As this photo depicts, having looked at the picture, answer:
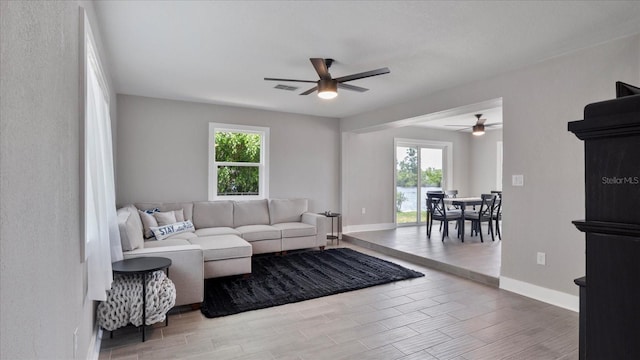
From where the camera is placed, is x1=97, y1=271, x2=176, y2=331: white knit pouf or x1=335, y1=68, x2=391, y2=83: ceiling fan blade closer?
x1=97, y1=271, x2=176, y2=331: white knit pouf

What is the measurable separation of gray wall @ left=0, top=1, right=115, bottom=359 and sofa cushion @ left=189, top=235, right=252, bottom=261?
2.21m

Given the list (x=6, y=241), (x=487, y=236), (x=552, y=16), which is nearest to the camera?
(x=6, y=241)

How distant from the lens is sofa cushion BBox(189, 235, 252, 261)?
397 cm

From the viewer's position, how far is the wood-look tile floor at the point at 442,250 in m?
4.39

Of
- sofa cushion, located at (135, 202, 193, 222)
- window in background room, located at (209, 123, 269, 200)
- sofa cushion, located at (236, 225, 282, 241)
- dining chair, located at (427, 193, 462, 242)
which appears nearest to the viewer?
sofa cushion, located at (135, 202, 193, 222)

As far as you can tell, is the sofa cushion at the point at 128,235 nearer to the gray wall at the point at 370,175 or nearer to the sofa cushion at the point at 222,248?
the sofa cushion at the point at 222,248

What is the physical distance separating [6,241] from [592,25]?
153 inches

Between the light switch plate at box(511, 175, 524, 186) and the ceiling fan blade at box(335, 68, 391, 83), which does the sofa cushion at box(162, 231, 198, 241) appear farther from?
the light switch plate at box(511, 175, 524, 186)

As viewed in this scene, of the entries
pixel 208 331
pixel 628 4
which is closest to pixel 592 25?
pixel 628 4

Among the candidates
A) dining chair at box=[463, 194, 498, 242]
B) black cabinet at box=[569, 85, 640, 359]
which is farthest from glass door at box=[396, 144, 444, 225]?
black cabinet at box=[569, 85, 640, 359]

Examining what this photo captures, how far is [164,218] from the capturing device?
15.9 ft

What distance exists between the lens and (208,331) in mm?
2871

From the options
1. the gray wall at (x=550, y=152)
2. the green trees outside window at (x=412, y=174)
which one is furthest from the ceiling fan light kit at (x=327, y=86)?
the green trees outside window at (x=412, y=174)

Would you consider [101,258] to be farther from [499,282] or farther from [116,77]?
[499,282]
